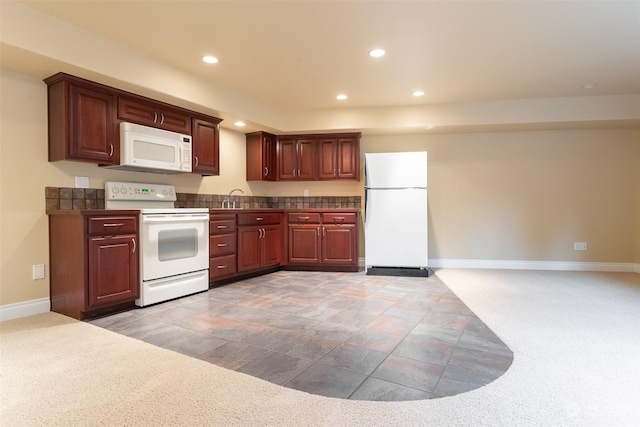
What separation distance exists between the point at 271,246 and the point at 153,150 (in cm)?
200

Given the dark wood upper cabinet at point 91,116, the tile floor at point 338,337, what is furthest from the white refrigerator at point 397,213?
the dark wood upper cabinet at point 91,116

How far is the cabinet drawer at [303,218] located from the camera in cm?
495

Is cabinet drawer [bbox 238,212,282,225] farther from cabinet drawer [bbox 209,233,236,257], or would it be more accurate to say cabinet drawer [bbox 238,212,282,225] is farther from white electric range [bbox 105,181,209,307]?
white electric range [bbox 105,181,209,307]

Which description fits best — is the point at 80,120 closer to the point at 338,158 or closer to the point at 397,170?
the point at 338,158

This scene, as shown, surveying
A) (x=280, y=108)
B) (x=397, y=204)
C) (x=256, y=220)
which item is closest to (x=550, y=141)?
(x=397, y=204)

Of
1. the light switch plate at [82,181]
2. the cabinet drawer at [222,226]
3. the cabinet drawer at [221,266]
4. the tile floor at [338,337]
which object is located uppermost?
the light switch plate at [82,181]

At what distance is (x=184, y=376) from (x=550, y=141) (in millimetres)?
5587

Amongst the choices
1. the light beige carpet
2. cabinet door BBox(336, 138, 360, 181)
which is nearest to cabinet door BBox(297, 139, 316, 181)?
cabinet door BBox(336, 138, 360, 181)

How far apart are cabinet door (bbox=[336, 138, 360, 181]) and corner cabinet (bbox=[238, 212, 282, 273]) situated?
1179 millimetres

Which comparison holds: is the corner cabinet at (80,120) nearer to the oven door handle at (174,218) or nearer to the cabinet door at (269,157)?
the oven door handle at (174,218)

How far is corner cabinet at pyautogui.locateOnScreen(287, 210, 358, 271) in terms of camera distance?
193 inches

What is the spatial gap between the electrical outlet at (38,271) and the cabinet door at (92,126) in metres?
0.98

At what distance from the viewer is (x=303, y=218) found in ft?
16.3

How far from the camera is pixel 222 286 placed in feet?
13.2
